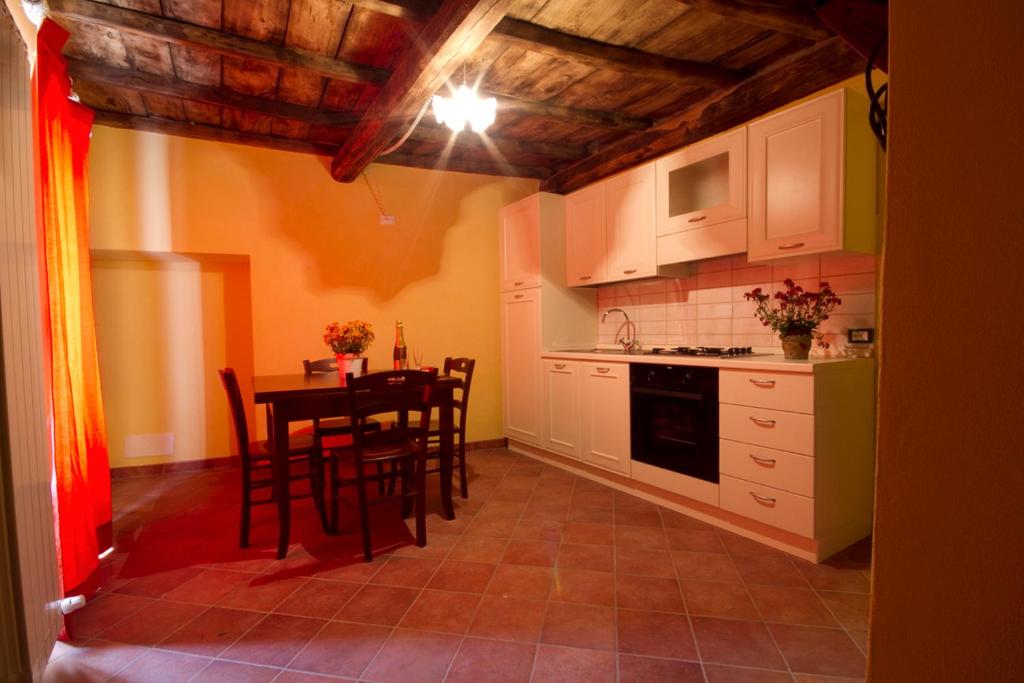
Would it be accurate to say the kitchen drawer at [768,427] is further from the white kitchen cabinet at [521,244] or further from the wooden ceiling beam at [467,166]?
the wooden ceiling beam at [467,166]

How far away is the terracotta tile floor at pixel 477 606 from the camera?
1.53m

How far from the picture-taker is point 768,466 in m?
2.30

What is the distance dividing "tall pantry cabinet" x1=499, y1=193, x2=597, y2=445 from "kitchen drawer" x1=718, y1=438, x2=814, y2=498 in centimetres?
165

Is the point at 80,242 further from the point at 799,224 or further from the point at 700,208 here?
the point at 799,224

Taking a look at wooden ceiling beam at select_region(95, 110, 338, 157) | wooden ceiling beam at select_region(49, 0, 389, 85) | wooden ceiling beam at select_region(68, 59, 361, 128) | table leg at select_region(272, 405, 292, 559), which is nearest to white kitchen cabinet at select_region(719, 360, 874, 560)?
table leg at select_region(272, 405, 292, 559)

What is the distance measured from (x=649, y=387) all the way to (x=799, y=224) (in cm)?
118

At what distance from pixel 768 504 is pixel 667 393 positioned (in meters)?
0.76

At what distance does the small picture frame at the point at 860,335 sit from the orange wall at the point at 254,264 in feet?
9.50

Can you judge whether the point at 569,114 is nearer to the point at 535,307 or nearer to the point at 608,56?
the point at 608,56

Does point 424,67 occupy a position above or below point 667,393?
above

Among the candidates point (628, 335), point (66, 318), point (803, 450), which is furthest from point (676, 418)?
point (66, 318)

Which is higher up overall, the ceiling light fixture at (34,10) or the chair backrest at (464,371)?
the ceiling light fixture at (34,10)

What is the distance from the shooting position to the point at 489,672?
4.92 feet

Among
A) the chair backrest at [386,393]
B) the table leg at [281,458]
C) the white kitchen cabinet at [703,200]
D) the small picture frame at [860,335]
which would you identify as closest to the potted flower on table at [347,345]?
the chair backrest at [386,393]
